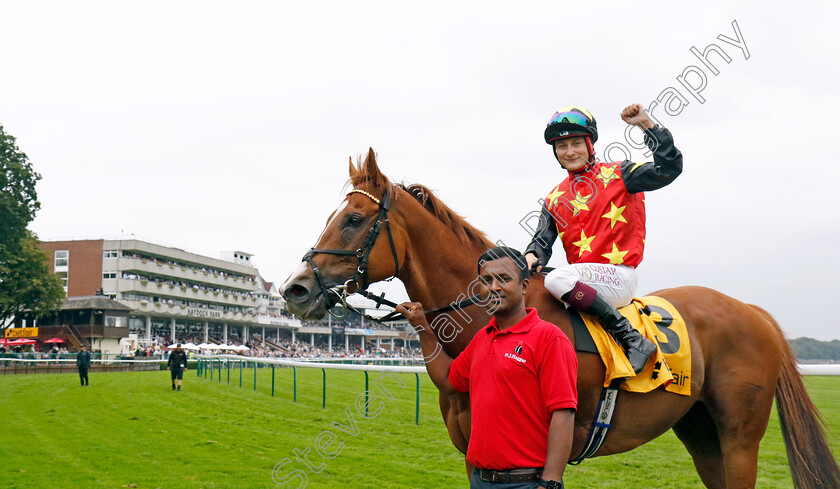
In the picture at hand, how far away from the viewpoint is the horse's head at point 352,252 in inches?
116

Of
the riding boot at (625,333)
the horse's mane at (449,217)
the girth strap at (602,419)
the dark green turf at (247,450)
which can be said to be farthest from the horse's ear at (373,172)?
the dark green turf at (247,450)

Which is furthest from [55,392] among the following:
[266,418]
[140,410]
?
Answer: [266,418]

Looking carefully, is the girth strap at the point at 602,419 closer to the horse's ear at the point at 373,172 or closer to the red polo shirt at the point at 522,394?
A: the red polo shirt at the point at 522,394

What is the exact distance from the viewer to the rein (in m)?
3.01

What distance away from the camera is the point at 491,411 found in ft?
7.56

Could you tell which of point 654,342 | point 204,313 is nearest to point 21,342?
point 204,313

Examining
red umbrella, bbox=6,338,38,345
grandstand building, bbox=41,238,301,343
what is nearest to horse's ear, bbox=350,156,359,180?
grandstand building, bbox=41,238,301,343

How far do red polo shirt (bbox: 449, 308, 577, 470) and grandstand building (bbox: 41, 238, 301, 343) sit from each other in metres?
50.0

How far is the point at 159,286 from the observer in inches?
2196

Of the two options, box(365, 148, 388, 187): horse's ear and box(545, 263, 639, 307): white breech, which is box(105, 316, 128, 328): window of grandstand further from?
box(545, 263, 639, 307): white breech

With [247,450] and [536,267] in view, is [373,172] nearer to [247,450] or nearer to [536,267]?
[536,267]

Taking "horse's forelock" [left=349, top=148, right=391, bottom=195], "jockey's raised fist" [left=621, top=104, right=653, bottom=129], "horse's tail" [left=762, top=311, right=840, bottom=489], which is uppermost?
"jockey's raised fist" [left=621, top=104, right=653, bottom=129]

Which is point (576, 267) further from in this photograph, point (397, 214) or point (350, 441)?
point (350, 441)

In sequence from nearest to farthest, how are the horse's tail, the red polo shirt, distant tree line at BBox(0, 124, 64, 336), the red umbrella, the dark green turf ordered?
the red polo shirt, the horse's tail, the dark green turf, distant tree line at BBox(0, 124, 64, 336), the red umbrella
